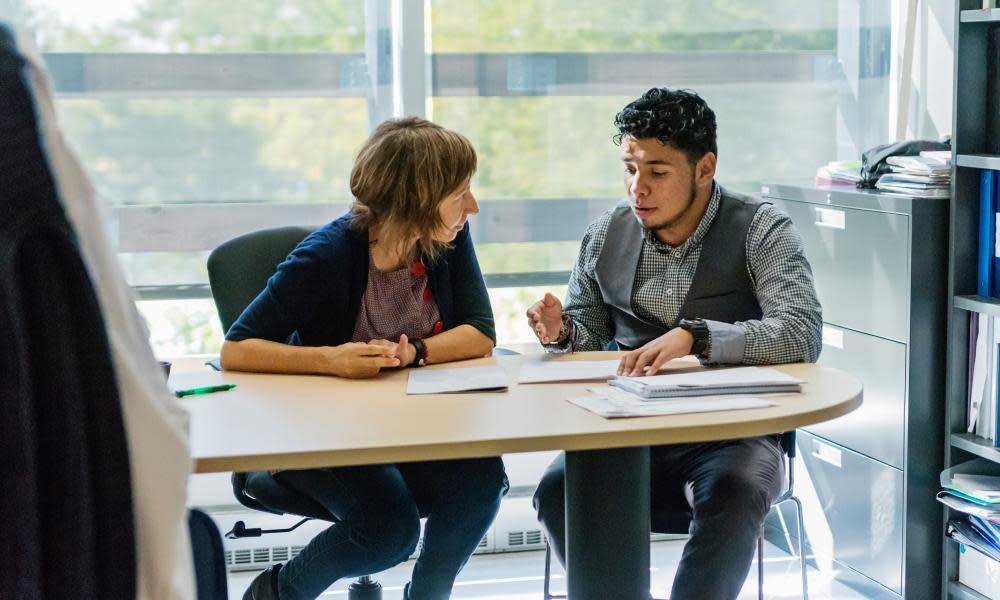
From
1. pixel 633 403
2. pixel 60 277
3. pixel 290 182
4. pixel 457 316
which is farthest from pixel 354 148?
pixel 60 277

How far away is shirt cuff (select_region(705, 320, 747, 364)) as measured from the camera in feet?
7.04

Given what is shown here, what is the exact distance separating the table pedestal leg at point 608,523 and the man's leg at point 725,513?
0.14 metres

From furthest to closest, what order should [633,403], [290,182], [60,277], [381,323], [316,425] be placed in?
[290,182], [381,323], [633,403], [316,425], [60,277]

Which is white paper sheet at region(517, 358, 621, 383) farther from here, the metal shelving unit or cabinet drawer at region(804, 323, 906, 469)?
the metal shelving unit

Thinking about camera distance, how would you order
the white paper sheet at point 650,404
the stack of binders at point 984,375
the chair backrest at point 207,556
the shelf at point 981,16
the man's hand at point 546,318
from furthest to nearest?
the stack of binders at point 984,375, the shelf at point 981,16, the man's hand at point 546,318, the white paper sheet at point 650,404, the chair backrest at point 207,556

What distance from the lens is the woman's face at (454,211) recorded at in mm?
2268

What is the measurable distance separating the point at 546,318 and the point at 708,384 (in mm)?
544

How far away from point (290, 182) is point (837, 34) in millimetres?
1759

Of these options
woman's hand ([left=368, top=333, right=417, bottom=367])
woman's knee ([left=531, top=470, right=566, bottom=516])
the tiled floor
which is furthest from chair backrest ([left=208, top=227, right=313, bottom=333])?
the tiled floor

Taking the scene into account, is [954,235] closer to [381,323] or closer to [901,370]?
[901,370]

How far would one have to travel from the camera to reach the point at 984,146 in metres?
2.76

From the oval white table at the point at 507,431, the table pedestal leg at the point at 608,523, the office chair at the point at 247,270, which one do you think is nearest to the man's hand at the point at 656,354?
the oval white table at the point at 507,431

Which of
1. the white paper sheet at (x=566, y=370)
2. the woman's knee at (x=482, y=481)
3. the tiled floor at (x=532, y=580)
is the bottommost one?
the tiled floor at (x=532, y=580)

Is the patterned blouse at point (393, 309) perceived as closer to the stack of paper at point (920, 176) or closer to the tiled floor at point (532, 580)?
the tiled floor at point (532, 580)
